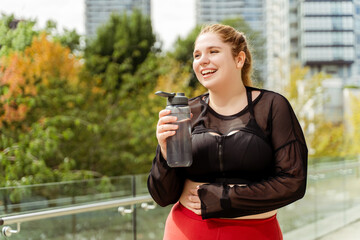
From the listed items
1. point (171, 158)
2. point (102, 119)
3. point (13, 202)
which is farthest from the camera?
point (102, 119)

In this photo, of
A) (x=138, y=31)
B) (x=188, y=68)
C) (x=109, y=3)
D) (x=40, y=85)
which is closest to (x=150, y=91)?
(x=40, y=85)

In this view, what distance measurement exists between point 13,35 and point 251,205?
23.1ft

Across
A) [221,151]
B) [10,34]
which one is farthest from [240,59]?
[10,34]

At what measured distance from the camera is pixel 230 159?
1390mm

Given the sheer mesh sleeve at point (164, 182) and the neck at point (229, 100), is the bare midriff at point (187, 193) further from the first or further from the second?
the neck at point (229, 100)

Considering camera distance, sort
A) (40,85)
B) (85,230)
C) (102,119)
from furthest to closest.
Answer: (102,119)
(40,85)
(85,230)

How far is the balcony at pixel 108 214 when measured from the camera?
2.84 meters

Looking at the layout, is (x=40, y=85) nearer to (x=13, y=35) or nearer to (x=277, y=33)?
(x=13, y=35)

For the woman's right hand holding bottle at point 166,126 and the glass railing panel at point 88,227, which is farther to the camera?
the glass railing panel at point 88,227

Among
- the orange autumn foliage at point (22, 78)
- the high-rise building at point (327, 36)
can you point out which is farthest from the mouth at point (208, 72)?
the high-rise building at point (327, 36)

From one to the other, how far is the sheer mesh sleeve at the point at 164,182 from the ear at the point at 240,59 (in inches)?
14.5

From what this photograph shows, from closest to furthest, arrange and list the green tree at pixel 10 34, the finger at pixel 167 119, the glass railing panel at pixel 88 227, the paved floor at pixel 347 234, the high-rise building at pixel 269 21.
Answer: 1. the finger at pixel 167 119
2. the glass railing panel at pixel 88 227
3. the paved floor at pixel 347 234
4. the green tree at pixel 10 34
5. the high-rise building at pixel 269 21

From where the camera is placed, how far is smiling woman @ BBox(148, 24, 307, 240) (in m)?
1.38

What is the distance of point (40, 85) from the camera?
10.2m
